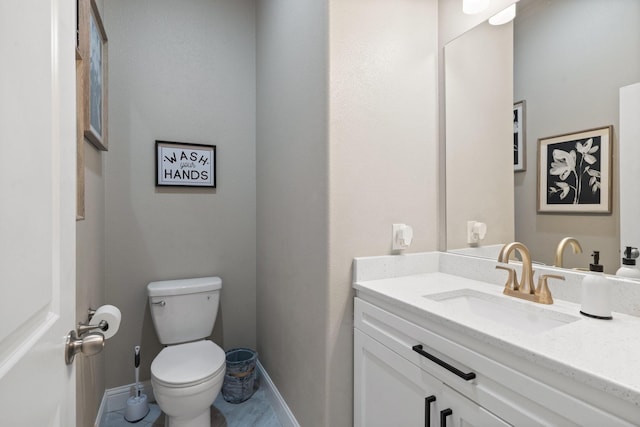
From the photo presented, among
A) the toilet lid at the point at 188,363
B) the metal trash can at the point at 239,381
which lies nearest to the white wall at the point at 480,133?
the toilet lid at the point at 188,363

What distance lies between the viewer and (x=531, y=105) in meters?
1.27

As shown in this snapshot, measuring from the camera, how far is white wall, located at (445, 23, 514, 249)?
1.36 meters

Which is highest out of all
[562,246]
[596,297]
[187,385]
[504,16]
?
[504,16]

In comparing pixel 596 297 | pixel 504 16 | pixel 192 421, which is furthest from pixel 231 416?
pixel 504 16

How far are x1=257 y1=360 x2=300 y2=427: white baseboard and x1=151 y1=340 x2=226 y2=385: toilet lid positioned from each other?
1.41 ft

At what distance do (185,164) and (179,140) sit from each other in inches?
6.6

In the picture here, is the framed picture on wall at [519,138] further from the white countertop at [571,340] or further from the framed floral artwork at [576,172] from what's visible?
the white countertop at [571,340]

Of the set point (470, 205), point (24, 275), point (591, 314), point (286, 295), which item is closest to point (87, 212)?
point (286, 295)

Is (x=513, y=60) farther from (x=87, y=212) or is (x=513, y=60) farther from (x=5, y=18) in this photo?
(x=87, y=212)

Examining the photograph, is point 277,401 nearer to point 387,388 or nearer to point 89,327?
point 387,388

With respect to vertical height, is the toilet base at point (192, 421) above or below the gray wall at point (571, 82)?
below

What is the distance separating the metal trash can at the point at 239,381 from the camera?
1.99m

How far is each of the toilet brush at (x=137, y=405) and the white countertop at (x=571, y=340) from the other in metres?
1.59

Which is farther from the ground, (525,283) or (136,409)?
(525,283)
